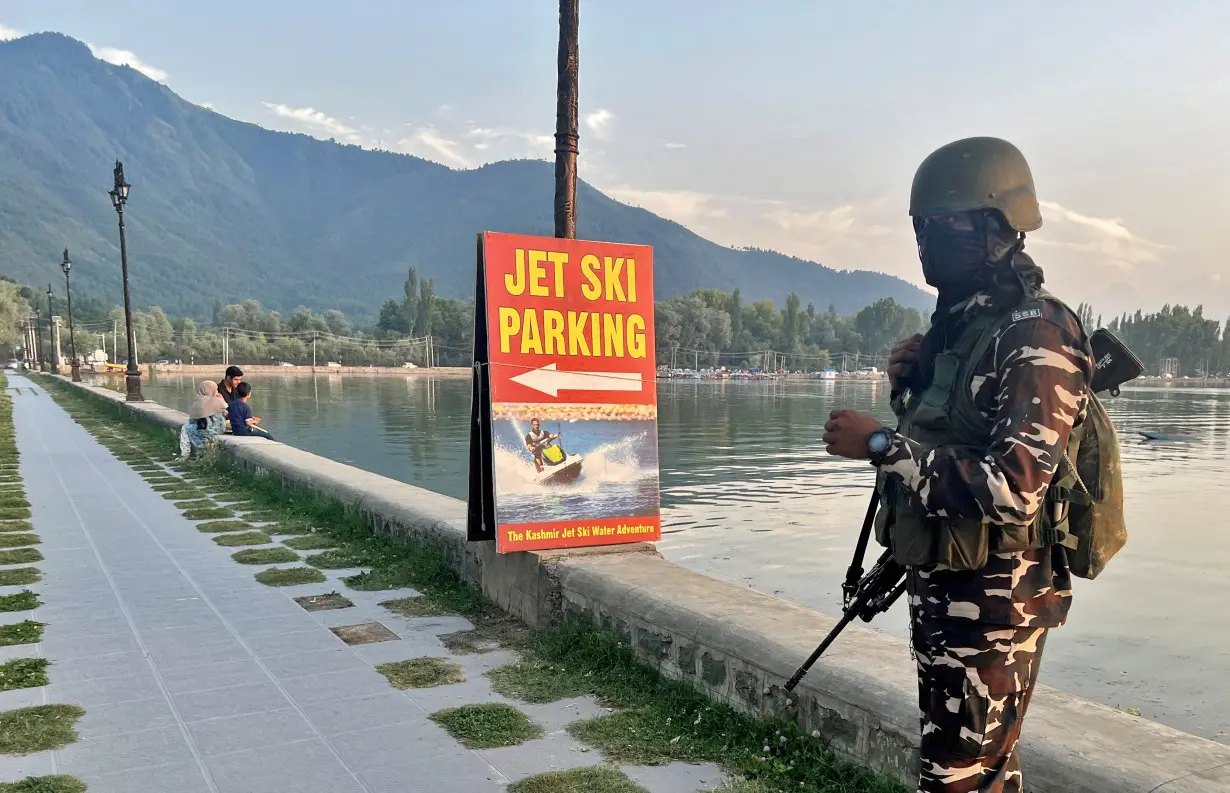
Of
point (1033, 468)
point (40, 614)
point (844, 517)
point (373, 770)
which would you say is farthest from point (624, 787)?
point (844, 517)

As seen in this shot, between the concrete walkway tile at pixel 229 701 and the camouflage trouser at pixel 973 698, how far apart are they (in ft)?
10.0

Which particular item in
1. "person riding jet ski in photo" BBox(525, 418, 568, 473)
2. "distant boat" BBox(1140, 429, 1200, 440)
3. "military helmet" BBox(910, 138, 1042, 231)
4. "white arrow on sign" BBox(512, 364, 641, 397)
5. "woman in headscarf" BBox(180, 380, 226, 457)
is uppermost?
"military helmet" BBox(910, 138, 1042, 231)

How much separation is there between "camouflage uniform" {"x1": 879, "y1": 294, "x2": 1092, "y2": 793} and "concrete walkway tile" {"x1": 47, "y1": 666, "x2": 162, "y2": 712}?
12.0 ft

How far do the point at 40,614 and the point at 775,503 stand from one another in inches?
464

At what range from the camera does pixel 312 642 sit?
4.85 m

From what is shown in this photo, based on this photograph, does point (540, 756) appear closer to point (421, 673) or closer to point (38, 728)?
point (421, 673)

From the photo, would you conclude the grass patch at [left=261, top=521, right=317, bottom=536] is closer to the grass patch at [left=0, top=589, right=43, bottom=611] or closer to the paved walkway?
the paved walkway

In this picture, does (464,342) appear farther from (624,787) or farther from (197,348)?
(624,787)

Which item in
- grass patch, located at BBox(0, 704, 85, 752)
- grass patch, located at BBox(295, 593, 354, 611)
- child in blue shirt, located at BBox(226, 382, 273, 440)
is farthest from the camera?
child in blue shirt, located at BBox(226, 382, 273, 440)

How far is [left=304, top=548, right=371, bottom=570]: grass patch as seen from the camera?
21.9ft

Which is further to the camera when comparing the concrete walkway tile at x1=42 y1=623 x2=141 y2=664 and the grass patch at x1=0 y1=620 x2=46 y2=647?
the grass patch at x1=0 y1=620 x2=46 y2=647

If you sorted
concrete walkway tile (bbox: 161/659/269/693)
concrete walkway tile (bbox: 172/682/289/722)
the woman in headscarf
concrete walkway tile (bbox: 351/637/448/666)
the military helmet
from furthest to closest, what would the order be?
the woman in headscarf < concrete walkway tile (bbox: 351/637/448/666) < concrete walkway tile (bbox: 161/659/269/693) < concrete walkway tile (bbox: 172/682/289/722) < the military helmet

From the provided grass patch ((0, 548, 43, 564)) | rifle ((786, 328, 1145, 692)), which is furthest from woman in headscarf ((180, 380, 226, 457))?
rifle ((786, 328, 1145, 692))

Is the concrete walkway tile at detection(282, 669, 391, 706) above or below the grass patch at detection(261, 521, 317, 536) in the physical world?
below
